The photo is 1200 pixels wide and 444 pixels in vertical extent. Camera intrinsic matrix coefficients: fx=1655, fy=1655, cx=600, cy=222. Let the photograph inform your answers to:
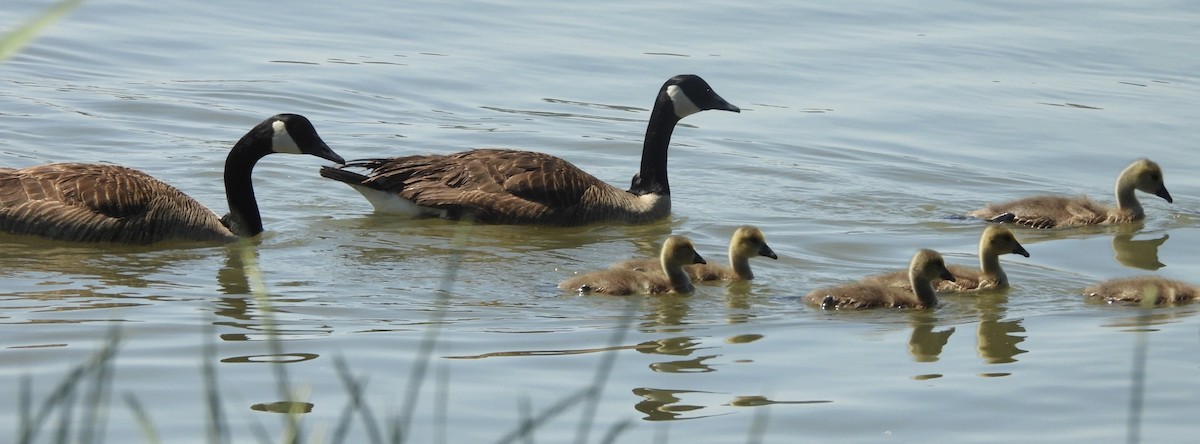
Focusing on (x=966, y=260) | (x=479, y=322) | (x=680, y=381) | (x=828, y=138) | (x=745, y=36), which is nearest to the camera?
(x=680, y=381)

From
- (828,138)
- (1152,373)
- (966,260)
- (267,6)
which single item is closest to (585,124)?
(828,138)

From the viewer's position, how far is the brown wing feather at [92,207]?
11094mm

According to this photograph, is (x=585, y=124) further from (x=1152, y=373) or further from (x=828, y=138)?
(x=1152, y=373)

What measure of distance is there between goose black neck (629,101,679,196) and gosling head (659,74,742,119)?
5 centimetres

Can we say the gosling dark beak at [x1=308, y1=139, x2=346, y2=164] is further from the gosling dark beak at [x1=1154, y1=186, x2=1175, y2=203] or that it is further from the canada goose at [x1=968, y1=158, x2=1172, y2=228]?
the gosling dark beak at [x1=1154, y1=186, x2=1175, y2=203]

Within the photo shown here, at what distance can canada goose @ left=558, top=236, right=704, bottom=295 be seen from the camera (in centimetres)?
991

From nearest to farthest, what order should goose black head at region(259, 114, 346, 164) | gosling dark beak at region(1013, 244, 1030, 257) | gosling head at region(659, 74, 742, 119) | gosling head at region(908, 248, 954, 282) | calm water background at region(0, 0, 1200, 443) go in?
calm water background at region(0, 0, 1200, 443), gosling head at region(908, 248, 954, 282), gosling dark beak at region(1013, 244, 1030, 257), goose black head at region(259, 114, 346, 164), gosling head at region(659, 74, 742, 119)

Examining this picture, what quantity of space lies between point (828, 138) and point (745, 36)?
5069mm

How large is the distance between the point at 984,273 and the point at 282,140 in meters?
5.05

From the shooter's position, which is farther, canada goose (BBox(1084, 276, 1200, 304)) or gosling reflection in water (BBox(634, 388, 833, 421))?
canada goose (BBox(1084, 276, 1200, 304))

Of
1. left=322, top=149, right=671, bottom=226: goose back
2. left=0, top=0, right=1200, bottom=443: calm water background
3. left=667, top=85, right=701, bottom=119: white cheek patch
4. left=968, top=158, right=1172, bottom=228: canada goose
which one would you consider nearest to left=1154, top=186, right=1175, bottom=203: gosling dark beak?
left=968, top=158, right=1172, bottom=228: canada goose

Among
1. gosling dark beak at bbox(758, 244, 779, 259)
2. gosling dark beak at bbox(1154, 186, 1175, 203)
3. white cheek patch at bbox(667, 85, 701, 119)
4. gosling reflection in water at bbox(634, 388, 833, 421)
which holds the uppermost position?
white cheek patch at bbox(667, 85, 701, 119)

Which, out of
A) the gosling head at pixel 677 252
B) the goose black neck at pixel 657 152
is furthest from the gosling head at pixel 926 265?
the goose black neck at pixel 657 152

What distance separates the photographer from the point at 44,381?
7383 millimetres
